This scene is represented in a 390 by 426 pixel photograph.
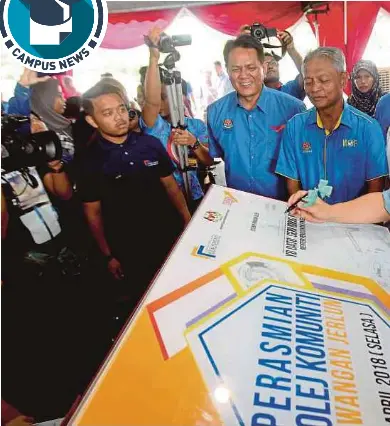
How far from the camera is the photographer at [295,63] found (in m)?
1.63

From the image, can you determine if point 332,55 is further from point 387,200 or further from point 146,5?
point 146,5

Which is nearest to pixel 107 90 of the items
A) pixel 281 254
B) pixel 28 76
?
pixel 28 76

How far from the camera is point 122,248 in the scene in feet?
4.48

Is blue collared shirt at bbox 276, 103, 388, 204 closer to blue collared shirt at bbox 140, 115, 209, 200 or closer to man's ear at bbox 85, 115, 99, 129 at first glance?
blue collared shirt at bbox 140, 115, 209, 200

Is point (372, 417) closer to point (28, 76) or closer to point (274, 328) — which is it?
point (274, 328)

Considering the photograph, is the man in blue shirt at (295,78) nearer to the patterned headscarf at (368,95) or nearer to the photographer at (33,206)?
the patterned headscarf at (368,95)

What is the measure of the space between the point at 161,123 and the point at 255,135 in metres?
0.42

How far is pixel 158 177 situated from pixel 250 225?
0.53m

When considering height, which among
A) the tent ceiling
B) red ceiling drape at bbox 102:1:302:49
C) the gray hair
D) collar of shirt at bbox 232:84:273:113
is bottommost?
collar of shirt at bbox 232:84:273:113

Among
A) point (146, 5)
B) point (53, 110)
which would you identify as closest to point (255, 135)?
point (53, 110)

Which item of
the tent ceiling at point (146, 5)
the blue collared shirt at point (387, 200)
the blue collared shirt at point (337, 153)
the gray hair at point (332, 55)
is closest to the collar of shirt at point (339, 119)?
the blue collared shirt at point (337, 153)

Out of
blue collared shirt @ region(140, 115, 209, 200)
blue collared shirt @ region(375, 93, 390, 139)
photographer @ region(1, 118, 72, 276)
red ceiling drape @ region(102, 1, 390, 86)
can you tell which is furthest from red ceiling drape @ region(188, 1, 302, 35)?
photographer @ region(1, 118, 72, 276)

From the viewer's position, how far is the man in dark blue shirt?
4.02 feet

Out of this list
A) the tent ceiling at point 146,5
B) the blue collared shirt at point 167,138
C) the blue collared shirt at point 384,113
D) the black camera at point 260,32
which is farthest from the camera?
A: the tent ceiling at point 146,5
